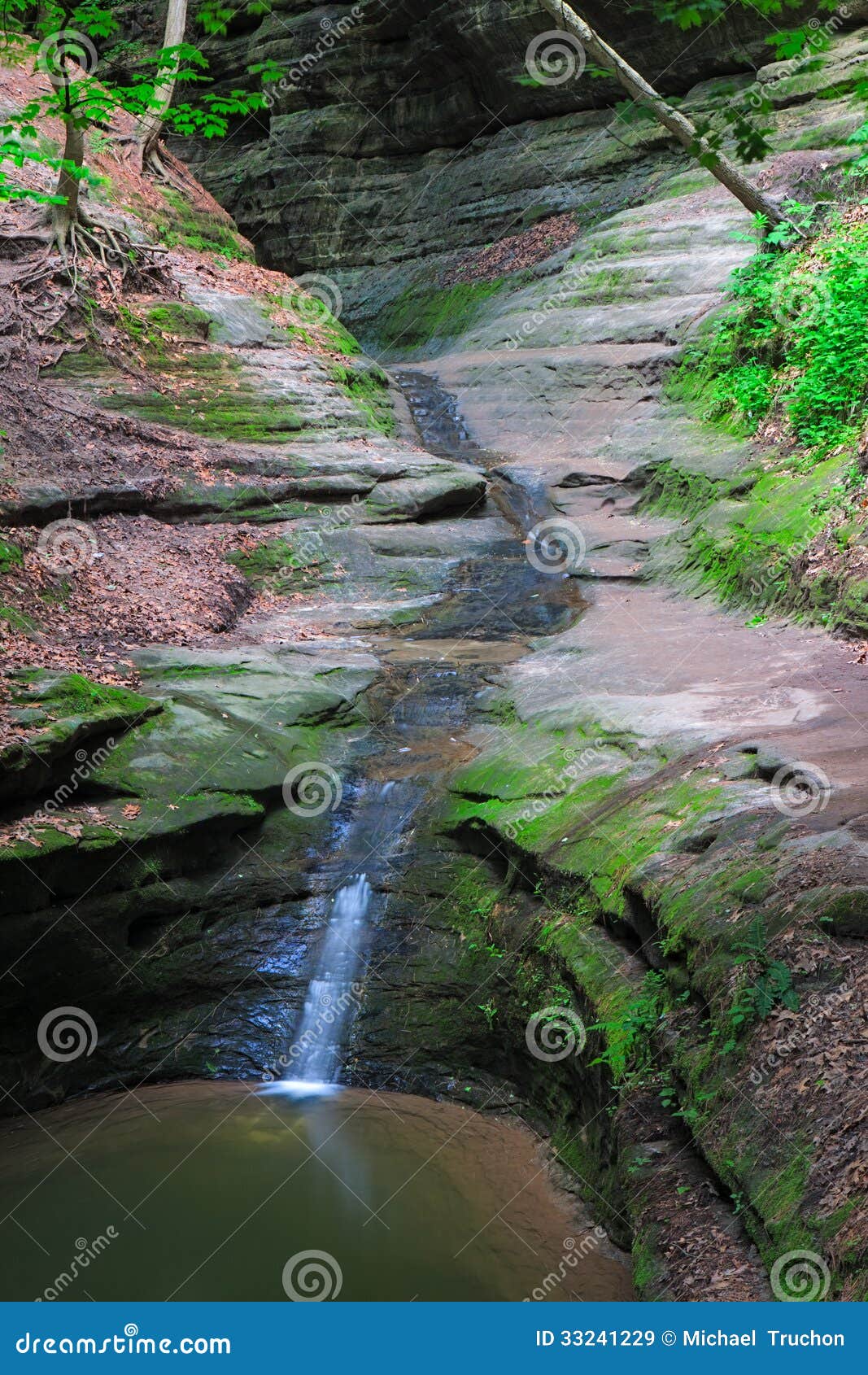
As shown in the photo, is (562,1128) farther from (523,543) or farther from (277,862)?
(523,543)

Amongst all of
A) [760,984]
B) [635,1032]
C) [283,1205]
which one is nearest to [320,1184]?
[283,1205]

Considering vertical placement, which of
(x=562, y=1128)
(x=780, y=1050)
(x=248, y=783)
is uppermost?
(x=780, y=1050)

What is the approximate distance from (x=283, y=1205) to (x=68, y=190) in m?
13.9

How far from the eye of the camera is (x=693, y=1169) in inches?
203

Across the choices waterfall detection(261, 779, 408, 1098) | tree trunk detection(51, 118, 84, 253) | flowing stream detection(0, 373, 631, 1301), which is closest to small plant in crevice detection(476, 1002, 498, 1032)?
flowing stream detection(0, 373, 631, 1301)

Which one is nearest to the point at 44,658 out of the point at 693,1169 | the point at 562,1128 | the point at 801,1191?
the point at 562,1128

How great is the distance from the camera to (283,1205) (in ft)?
20.6

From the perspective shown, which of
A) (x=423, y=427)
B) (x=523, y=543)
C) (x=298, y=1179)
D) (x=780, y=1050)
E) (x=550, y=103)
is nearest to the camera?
(x=780, y=1050)

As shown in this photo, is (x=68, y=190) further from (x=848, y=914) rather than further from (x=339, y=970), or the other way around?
(x=848, y=914)

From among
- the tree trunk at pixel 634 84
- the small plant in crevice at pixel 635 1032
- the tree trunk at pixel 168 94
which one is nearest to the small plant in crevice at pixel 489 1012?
the small plant in crevice at pixel 635 1032

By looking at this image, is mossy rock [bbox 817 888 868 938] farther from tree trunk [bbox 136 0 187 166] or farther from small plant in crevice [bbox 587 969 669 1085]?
tree trunk [bbox 136 0 187 166]

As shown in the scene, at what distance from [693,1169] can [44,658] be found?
22.2ft

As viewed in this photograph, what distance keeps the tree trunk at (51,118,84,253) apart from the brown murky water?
11.7 meters

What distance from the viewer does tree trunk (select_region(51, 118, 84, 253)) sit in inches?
542
